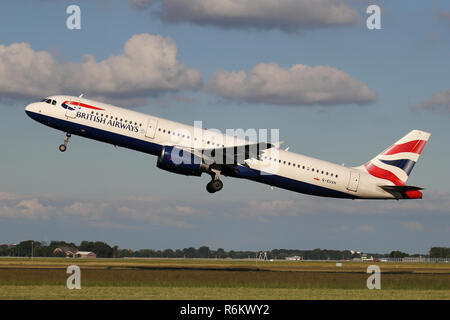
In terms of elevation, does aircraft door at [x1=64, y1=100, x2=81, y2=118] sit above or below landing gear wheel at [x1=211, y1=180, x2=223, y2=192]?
above

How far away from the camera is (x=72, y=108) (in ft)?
175

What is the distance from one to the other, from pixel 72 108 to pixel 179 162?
32.6 ft

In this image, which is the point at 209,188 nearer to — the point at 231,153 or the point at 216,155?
the point at 216,155

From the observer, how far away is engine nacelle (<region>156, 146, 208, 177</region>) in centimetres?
5269

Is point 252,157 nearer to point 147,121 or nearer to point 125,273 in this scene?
point 147,121

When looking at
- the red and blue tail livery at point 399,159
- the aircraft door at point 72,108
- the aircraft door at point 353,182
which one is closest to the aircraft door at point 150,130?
the aircraft door at point 72,108

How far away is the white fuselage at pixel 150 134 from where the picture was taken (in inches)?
2092

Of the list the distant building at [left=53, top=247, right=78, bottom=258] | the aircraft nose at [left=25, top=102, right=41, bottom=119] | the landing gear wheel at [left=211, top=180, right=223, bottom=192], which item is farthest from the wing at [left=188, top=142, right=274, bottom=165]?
the distant building at [left=53, top=247, right=78, bottom=258]

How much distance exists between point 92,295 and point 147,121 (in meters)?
24.5

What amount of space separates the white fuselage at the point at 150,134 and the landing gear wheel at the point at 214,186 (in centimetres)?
179

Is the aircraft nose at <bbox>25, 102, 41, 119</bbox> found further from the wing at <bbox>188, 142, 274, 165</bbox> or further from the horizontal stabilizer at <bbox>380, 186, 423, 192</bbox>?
the horizontal stabilizer at <bbox>380, 186, 423, 192</bbox>

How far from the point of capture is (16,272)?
1731 inches
